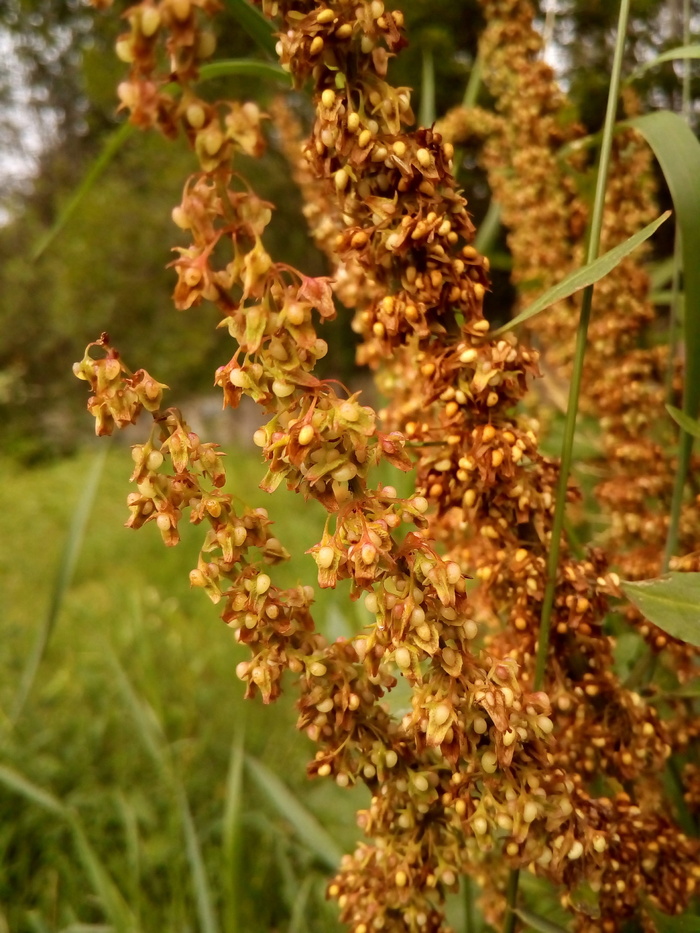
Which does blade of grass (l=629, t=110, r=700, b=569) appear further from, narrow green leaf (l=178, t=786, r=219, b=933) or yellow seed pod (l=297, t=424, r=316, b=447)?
narrow green leaf (l=178, t=786, r=219, b=933)

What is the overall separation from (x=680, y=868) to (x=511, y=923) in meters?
0.10

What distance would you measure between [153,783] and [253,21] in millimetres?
1136

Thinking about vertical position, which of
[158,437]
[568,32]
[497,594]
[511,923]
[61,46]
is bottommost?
[511,923]

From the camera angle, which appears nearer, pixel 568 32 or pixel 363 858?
pixel 363 858

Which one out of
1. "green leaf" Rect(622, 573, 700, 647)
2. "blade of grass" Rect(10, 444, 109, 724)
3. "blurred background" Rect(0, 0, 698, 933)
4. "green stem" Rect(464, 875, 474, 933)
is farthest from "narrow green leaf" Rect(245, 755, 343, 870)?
"green leaf" Rect(622, 573, 700, 647)

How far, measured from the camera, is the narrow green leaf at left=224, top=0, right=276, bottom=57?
15.6 inches

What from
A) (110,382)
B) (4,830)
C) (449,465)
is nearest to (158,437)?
(110,382)

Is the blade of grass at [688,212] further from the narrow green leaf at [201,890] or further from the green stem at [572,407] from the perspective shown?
the narrow green leaf at [201,890]

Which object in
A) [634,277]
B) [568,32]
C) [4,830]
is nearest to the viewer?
[634,277]

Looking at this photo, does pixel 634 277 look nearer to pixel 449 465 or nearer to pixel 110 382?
pixel 449 465

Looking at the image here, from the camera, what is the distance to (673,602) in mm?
351

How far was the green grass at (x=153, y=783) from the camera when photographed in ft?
2.87

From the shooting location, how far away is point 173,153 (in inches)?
107

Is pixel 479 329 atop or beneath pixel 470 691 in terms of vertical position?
atop
